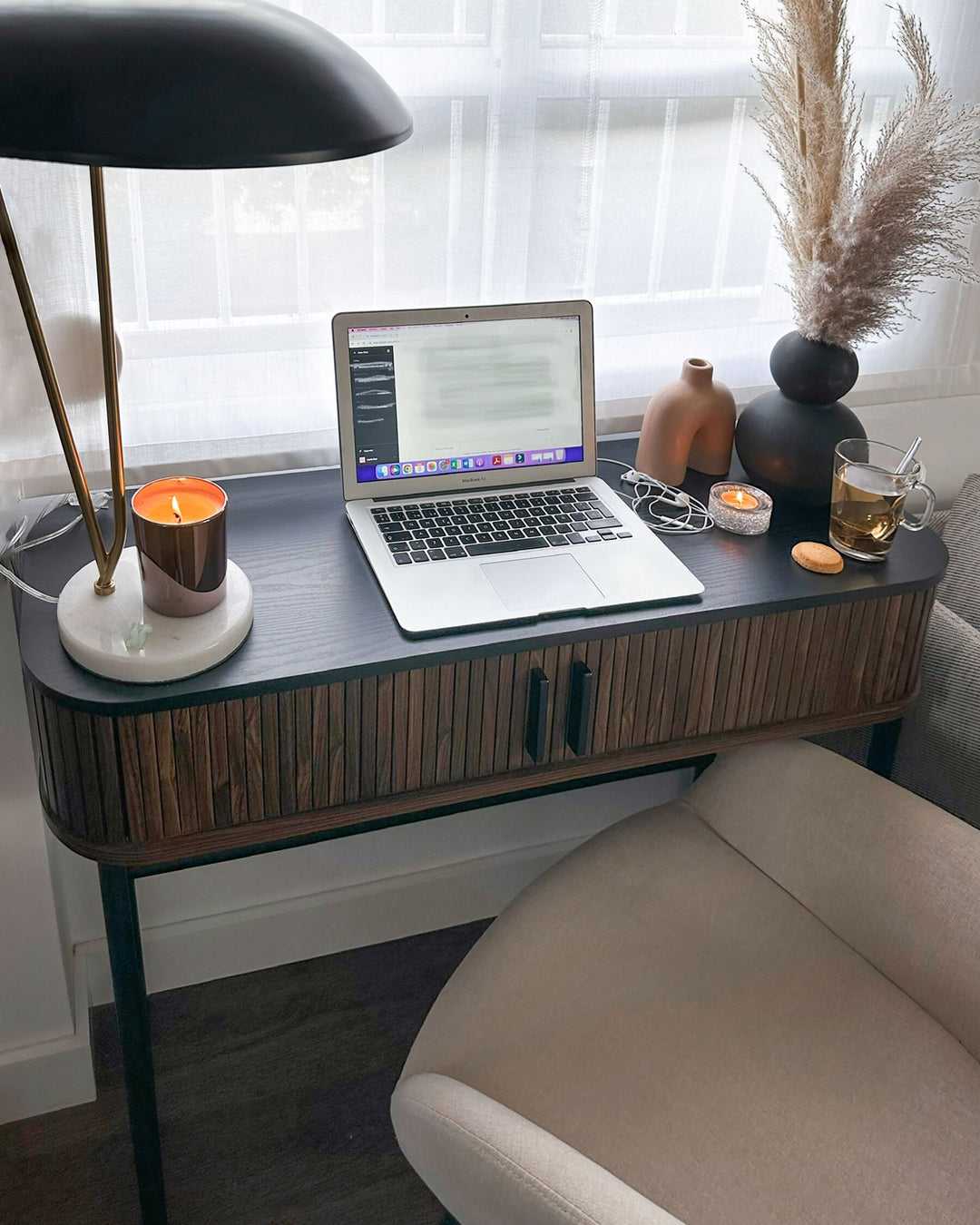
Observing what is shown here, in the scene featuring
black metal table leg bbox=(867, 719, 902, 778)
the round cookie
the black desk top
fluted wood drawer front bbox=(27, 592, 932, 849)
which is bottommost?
black metal table leg bbox=(867, 719, 902, 778)

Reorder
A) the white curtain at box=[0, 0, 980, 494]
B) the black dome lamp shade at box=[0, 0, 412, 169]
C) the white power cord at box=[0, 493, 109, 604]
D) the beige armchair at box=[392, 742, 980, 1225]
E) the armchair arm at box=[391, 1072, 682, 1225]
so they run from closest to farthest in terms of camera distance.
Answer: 1. the black dome lamp shade at box=[0, 0, 412, 169]
2. the armchair arm at box=[391, 1072, 682, 1225]
3. the beige armchair at box=[392, 742, 980, 1225]
4. the white power cord at box=[0, 493, 109, 604]
5. the white curtain at box=[0, 0, 980, 494]

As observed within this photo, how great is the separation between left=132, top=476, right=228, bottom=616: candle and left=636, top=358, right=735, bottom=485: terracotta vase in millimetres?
550

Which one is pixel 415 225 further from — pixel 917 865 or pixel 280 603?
pixel 917 865

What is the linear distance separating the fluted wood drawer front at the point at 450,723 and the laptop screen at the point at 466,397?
0.29 meters

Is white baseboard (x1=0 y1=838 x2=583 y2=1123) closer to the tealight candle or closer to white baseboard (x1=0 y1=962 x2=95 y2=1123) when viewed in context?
white baseboard (x1=0 y1=962 x2=95 y2=1123)

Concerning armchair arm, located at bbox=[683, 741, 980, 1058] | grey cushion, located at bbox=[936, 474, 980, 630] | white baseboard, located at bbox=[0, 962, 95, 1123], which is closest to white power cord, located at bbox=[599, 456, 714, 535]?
armchair arm, located at bbox=[683, 741, 980, 1058]

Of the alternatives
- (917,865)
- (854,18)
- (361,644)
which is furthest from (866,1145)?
(854,18)

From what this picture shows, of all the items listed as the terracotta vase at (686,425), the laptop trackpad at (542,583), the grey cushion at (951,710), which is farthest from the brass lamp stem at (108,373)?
the grey cushion at (951,710)

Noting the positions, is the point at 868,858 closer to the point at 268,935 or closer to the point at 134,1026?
the point at 134,1026

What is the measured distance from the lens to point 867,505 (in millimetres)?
1276

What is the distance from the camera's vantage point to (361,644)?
3.58 feet

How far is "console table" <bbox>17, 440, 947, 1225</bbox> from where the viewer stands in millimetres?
1038

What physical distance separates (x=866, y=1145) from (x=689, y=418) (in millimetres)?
784

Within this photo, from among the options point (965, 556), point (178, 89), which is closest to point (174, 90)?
point (178, 89)
